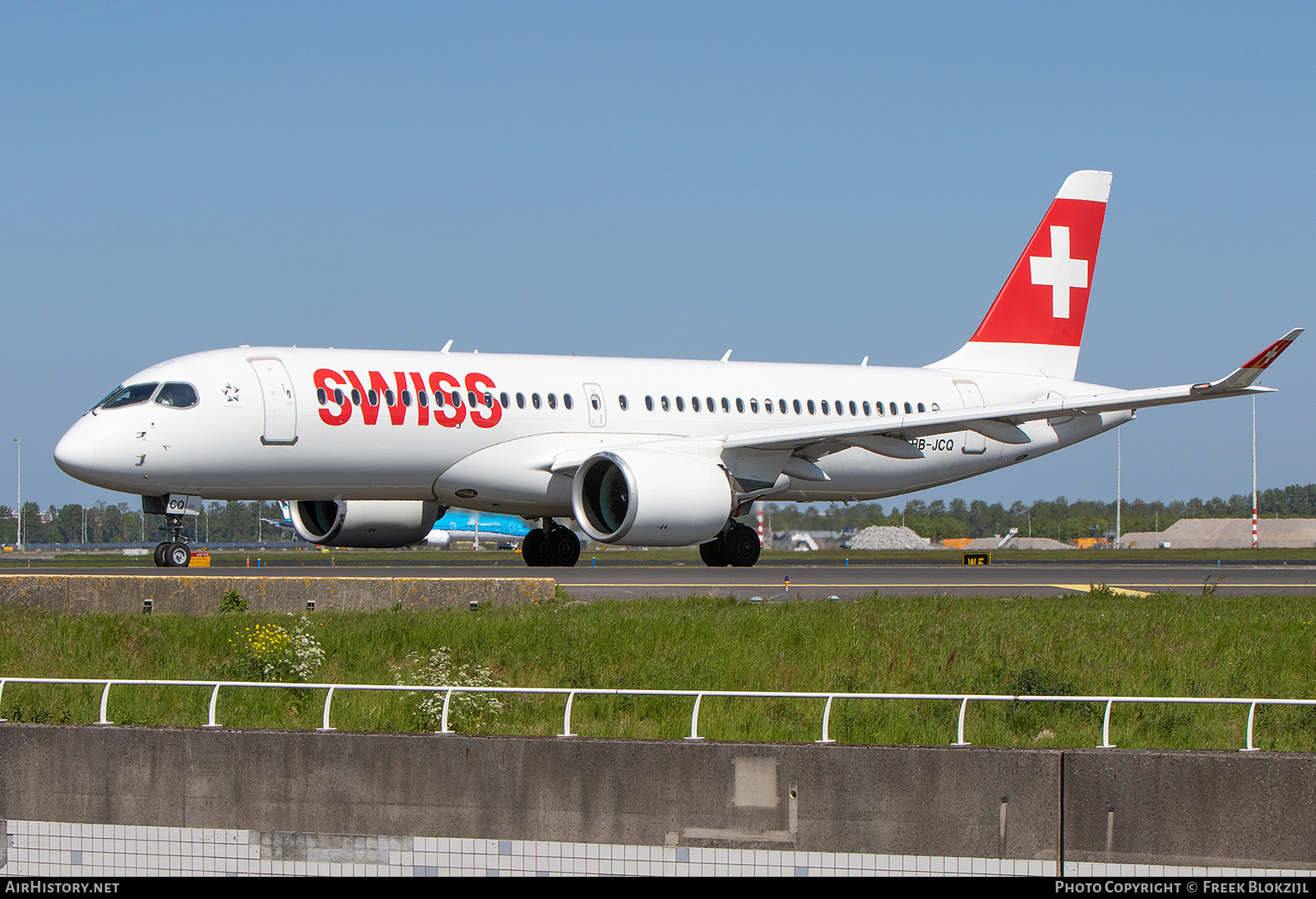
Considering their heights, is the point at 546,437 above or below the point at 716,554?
above

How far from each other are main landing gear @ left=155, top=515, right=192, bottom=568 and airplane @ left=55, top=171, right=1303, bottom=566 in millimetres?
39

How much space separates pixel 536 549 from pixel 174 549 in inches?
304

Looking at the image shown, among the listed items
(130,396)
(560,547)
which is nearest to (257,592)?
(130,396)

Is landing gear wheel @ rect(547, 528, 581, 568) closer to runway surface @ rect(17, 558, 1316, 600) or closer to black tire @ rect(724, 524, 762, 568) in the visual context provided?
runway surface @ rect(17, 558, 1316, 600)

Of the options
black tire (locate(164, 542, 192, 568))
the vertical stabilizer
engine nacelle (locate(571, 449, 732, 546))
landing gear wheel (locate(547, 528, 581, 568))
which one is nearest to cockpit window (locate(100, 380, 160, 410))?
black tire (locate(164, 542, 192, 568))

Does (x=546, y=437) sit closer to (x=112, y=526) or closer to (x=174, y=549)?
(x=174, y=549)

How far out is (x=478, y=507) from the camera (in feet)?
93.1

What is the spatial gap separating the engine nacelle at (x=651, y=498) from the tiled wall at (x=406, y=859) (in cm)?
1478

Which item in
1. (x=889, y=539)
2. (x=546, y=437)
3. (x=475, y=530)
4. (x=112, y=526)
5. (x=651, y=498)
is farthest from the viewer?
(x=112, y=526)

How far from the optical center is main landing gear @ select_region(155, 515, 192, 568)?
25531mm

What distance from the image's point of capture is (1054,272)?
35938mm
